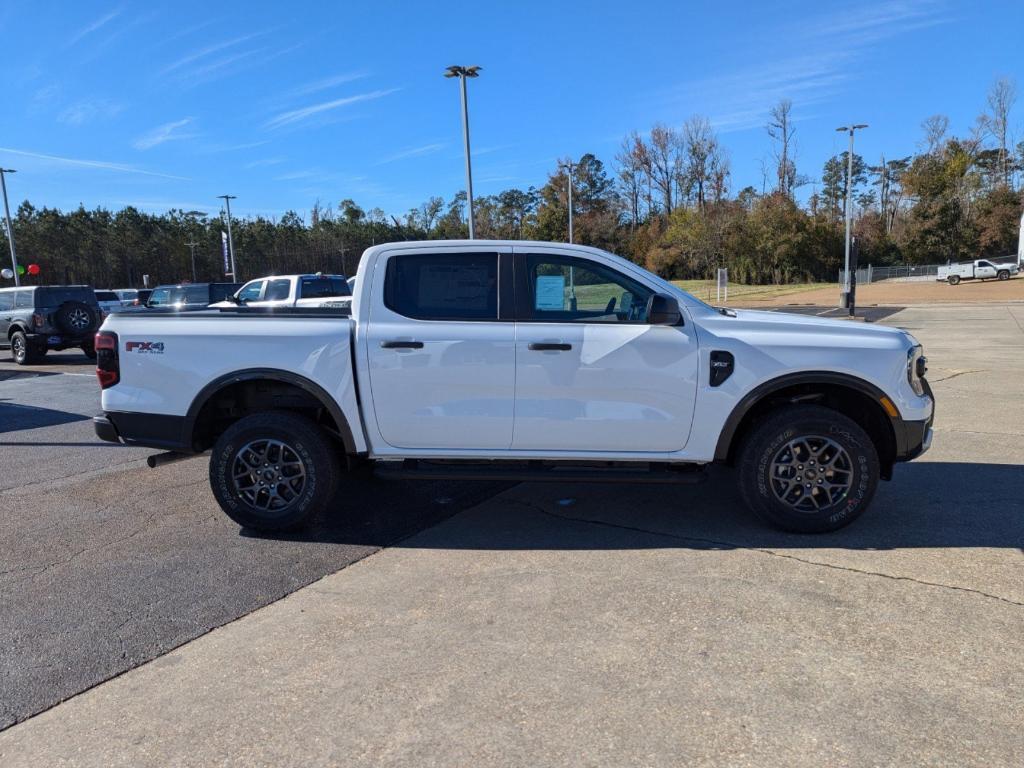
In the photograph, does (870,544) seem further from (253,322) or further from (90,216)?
(90,216)

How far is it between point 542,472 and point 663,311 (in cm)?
128

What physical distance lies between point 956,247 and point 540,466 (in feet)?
252

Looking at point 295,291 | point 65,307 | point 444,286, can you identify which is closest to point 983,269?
point 295,291

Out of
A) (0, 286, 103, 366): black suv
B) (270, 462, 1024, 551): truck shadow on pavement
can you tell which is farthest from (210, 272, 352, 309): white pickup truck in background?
(270, 462, 1024, 551): truck shadow on pavement

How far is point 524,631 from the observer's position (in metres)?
3.48

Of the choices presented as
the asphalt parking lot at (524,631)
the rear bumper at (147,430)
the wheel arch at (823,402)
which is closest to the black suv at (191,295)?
the asphalt parking lot at (524,631)

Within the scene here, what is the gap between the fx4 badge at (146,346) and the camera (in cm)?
485

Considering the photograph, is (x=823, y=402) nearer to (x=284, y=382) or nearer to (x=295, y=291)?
(x=284, y=382)

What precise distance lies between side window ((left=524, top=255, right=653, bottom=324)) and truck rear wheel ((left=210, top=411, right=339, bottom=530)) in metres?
1.68

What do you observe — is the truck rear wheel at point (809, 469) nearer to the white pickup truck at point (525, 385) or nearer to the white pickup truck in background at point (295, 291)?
the white pickup truck at point (525, 385)

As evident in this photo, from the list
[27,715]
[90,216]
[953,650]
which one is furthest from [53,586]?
[90,216]

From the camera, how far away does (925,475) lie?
5.98 m

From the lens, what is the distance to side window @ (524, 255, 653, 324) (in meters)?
4.70

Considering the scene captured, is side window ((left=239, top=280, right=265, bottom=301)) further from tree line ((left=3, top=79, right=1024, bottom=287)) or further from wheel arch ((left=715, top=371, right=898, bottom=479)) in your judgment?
tree line ((left=3, top=79, right=1024, bottom=287))
